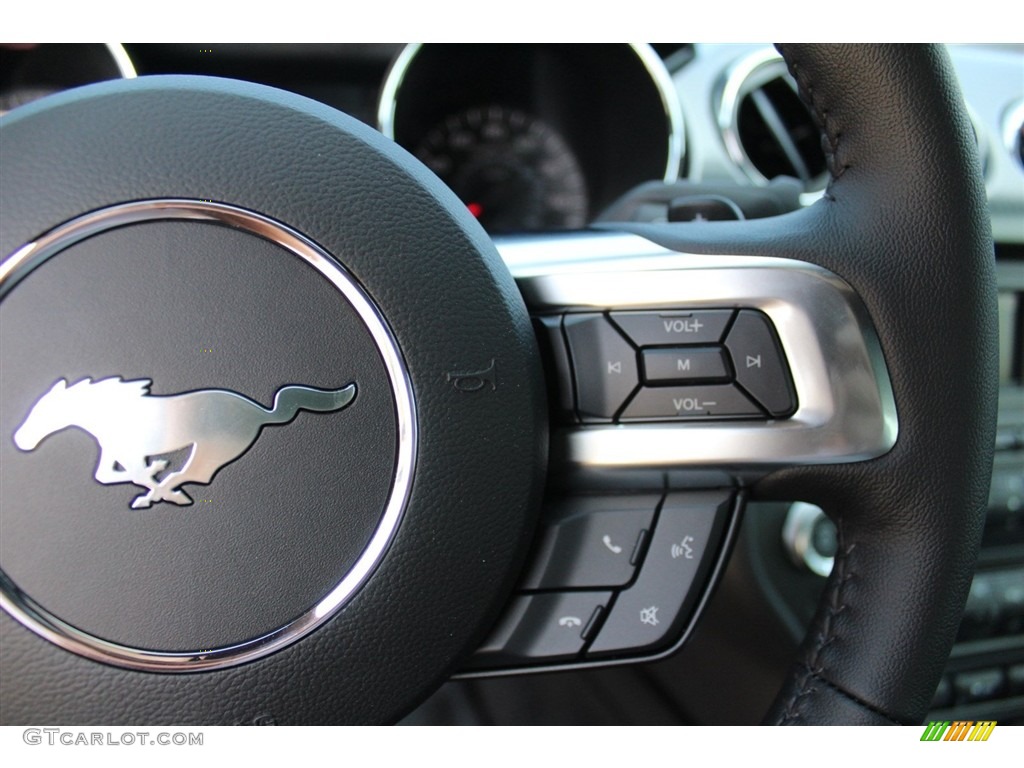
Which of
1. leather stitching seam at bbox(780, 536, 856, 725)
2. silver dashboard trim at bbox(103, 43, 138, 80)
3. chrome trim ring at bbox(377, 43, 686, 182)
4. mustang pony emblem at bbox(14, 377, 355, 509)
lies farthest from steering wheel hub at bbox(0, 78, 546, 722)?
chrome trim ring at bbox(377, 43, 686, 182)

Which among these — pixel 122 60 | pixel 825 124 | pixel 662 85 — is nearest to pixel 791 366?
pixel 825 124

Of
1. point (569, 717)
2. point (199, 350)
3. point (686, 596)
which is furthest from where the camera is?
point (569, 717)

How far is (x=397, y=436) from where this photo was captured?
70cm

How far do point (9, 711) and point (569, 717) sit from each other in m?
0.69

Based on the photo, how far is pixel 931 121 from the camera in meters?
0.72

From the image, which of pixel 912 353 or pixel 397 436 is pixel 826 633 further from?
pixel 397 436

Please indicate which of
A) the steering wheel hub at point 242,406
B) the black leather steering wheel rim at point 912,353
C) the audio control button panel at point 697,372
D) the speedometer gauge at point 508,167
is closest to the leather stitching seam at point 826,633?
the black leather steering wheel rim at point 912,353

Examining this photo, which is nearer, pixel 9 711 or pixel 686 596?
pixel 9 711

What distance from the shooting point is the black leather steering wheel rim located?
720 mm

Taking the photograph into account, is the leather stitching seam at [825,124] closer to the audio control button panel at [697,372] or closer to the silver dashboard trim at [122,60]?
the audio control button panel at [697,372]

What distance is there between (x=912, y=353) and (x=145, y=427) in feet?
1.90
